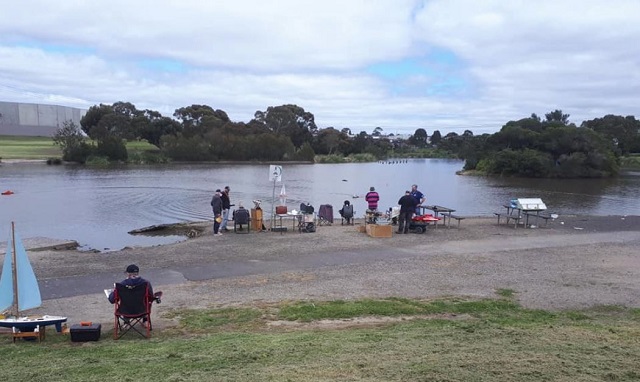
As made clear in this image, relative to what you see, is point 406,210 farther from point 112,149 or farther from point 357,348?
point 112,149

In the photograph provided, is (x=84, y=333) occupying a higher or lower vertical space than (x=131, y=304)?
lower

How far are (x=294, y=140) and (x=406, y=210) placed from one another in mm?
115529

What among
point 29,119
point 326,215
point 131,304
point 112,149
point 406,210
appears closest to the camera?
point 131,304

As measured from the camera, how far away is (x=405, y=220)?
62.0 feet

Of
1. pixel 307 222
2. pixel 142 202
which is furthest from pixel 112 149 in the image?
pixel 307 222

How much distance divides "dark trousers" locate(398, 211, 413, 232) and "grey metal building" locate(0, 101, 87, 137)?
149 metres

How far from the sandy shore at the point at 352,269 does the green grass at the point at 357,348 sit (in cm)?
106

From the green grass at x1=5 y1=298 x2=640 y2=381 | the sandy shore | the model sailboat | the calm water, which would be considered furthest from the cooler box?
the calm water

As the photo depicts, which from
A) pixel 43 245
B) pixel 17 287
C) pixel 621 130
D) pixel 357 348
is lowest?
pixel 43 245

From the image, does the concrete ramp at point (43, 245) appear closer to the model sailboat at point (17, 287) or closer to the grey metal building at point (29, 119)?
the model sailboat at point (17, 287)

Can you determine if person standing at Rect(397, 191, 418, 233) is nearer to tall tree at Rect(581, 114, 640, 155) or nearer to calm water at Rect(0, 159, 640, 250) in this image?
calm water at Rect(0, 159, 640, 250)

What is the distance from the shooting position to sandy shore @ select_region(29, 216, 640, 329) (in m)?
10.6

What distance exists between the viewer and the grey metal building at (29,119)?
15338 cm

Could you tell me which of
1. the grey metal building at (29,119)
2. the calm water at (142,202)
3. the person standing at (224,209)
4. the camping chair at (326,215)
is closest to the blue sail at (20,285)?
the person standing at (224,209)
